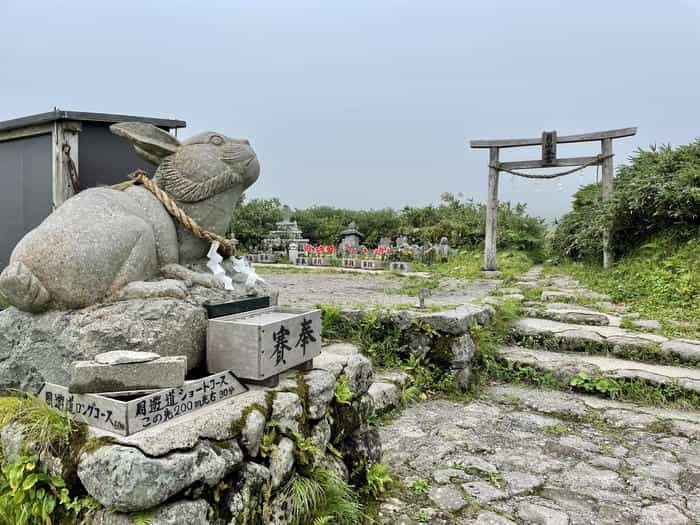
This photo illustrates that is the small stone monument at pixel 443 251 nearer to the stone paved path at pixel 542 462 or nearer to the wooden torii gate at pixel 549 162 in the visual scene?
the wooden torii gate at pixel 549 162

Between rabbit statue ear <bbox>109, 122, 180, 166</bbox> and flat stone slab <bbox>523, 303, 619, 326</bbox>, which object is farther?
flat stone slab <bbox>523, 303, 619, 326</bbox>

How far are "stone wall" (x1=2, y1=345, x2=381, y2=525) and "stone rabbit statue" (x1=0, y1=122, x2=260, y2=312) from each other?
65cm

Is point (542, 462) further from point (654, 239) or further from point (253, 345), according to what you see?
point (654, 239)

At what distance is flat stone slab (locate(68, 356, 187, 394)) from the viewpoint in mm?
1935

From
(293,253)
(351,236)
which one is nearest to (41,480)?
(293,253)

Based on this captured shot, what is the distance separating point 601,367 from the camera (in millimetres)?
4801

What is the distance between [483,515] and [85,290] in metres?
2.35

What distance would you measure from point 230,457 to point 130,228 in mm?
1202

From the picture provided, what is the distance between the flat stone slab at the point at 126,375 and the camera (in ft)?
6.35

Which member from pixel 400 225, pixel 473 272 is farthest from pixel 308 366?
pixel 400 225

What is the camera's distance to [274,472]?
7.27 feet

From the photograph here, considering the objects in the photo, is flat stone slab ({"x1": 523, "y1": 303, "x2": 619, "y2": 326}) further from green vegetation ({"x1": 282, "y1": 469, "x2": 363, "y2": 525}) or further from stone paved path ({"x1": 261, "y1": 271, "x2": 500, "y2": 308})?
green vegetation ({"x1": 282, "y1": 469, "x2": 363, "y2": 525})

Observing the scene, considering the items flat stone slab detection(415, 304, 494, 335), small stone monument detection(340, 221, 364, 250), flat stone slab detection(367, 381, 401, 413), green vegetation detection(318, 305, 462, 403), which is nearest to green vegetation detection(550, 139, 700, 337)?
flat stone slab detection(415, 304, 494, 335)

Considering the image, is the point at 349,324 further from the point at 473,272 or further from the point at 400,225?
the point at 400,225
